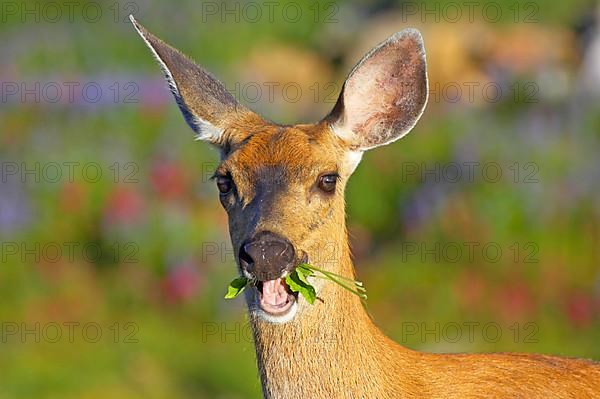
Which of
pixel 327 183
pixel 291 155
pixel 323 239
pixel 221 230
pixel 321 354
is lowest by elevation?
pixel 321 354

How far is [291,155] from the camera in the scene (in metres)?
5.26

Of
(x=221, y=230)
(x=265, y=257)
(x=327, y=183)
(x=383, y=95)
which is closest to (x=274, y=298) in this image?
(x=265, y=257)

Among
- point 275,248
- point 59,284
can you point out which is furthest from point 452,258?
point 275,248

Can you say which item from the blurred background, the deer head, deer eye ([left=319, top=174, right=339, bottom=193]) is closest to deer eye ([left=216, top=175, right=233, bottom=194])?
the deer head

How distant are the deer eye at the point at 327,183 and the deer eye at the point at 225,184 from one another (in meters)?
0.35

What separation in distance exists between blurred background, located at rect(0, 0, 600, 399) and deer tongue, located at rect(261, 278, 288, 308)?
3.73m

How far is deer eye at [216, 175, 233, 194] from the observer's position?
5.30 metres

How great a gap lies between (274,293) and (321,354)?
0.32 meters

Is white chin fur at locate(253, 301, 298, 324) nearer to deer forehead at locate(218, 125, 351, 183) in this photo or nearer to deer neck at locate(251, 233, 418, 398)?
deer neck at locate(251, 233, 418, 398)

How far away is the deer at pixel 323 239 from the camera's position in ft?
16.5

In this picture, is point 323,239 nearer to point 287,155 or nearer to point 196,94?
point 287,155

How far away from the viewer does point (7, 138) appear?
1351cm

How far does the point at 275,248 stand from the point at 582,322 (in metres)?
5.87

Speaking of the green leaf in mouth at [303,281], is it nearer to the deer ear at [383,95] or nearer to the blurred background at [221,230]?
A: the deer ear at [383,95]
